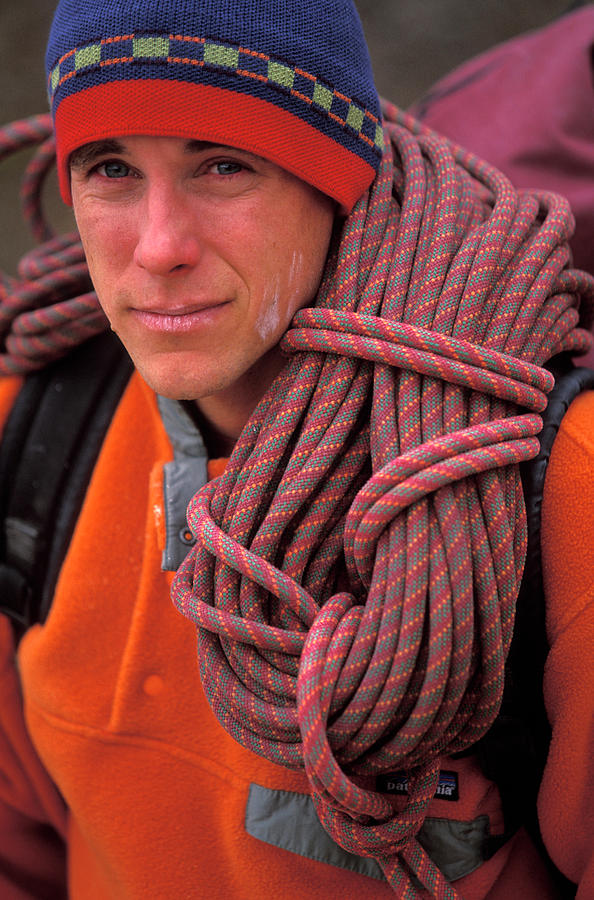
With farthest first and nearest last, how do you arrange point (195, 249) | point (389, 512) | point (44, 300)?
point (44, 300), point (195, 249), point (389, 512)

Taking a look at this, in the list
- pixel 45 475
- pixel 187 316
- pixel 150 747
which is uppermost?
pixel 187 316

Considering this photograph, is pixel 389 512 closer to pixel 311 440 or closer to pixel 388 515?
pixel 388 515

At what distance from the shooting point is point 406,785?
93 centimetres

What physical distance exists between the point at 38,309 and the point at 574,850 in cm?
113

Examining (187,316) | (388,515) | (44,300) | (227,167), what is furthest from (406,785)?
(44,300)

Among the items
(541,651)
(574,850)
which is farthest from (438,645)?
(574,850)

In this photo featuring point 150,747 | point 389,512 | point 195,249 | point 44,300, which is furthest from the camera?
point 44,300

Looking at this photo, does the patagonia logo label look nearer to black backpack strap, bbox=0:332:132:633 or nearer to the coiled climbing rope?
the coiled climbing rope

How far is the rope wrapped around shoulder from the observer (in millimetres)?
784

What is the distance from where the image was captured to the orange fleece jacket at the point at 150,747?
100cm

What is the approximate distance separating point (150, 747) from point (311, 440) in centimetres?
55

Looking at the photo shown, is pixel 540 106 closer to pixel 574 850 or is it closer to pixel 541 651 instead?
pixel 541 651

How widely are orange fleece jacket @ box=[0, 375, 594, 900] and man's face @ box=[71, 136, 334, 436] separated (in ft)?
0.75

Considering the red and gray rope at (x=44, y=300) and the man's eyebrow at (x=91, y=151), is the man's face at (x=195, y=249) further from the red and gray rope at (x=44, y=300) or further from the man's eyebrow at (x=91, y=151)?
the red and gray rope at (x=44, y=300)
